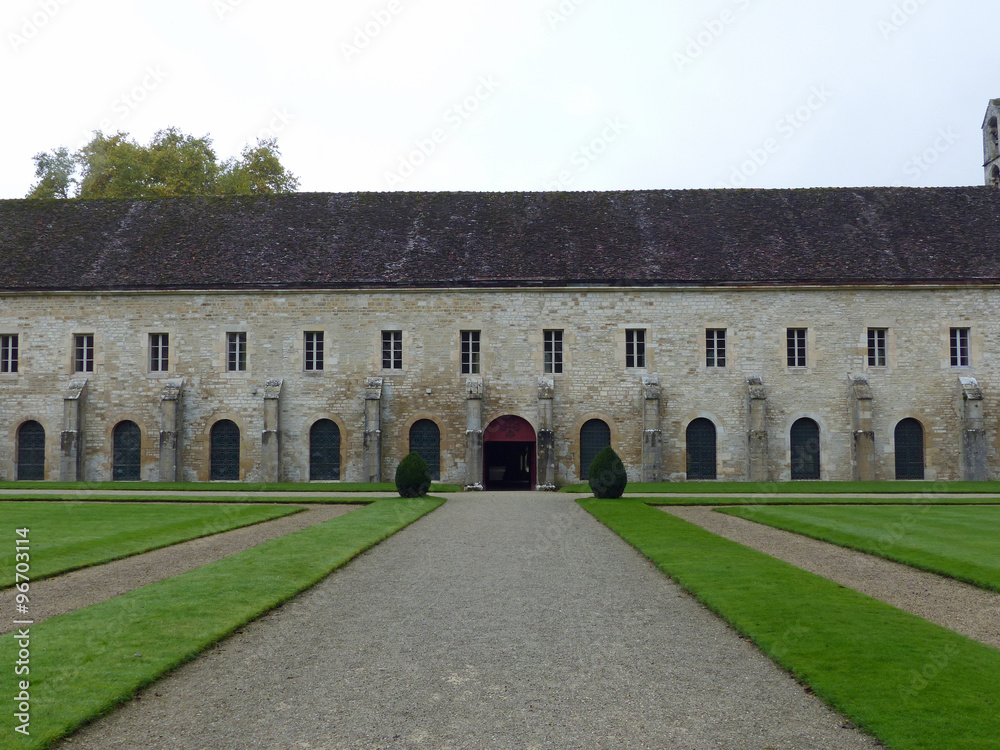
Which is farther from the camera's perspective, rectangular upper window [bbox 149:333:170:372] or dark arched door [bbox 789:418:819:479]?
rectangular upper window [bbox 149:333:170:372]

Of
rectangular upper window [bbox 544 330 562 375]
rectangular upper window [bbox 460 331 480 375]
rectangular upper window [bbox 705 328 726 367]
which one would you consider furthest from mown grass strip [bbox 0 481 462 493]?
rectangular upper window [bbox 705 328 726 367]

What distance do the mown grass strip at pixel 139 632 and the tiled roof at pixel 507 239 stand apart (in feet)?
66.1

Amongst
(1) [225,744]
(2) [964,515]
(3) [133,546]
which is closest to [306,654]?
(1) [225,744]

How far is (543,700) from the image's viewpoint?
5.72 meters

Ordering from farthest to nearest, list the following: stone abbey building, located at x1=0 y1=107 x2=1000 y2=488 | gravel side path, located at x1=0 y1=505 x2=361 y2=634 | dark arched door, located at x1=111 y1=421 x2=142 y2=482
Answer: dark arched door, located at x1=111 y1=421 x2=142 y2=482
stone abbey building, located at x1=0 y1=107 x2=1000 y2=488
gravel side path, located at x1=0 y1=505 x2=361 y2=634

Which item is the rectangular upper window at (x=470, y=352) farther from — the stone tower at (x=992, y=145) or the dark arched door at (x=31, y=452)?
the stone tower at (x=992, y=145)

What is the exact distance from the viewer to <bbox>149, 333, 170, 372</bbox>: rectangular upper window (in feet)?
103

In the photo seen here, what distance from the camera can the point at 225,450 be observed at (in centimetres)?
3084

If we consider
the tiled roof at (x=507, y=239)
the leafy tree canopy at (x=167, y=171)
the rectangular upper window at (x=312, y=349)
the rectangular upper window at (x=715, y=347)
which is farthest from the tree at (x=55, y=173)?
the rectangular upper window at (x=715, y=347)

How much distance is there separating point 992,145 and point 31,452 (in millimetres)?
43762

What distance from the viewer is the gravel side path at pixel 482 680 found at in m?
5.09

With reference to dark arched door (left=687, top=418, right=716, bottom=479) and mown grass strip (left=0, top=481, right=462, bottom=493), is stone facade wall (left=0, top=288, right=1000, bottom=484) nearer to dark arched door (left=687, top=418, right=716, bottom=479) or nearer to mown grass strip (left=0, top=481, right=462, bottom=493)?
dark arched door (left=687, top=418, right=716, bottom=479)

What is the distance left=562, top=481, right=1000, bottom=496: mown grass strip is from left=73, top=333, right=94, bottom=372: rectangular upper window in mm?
19122

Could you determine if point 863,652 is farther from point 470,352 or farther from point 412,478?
point 470,352
